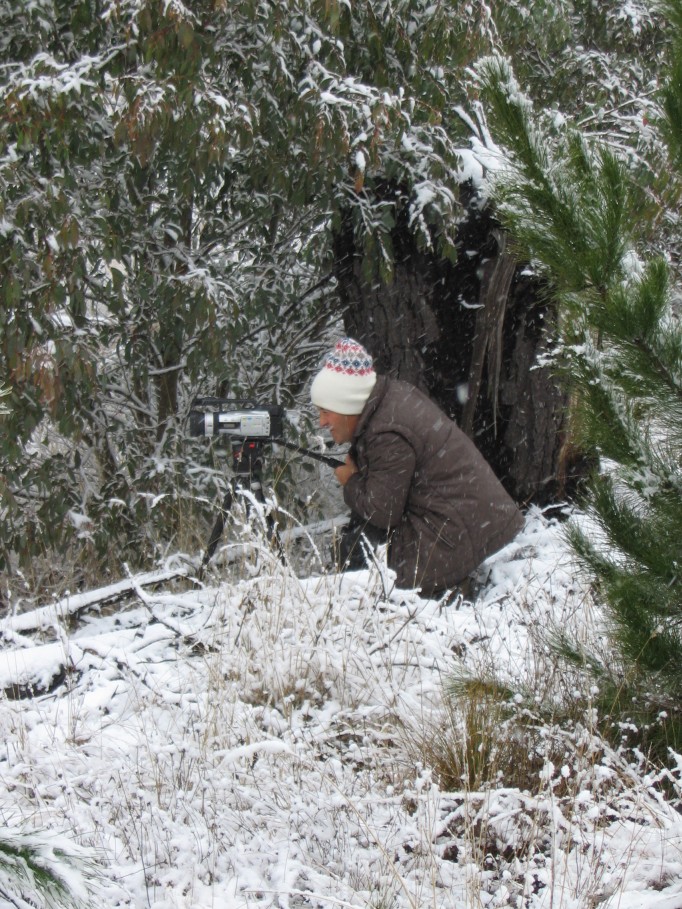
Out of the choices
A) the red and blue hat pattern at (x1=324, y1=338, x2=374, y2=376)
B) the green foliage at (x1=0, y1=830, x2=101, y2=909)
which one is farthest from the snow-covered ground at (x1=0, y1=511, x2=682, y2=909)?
the red and blue hat pattern at (x1=324, y1=338, x2=374, y2=376)

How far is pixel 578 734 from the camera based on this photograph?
217 centimetres

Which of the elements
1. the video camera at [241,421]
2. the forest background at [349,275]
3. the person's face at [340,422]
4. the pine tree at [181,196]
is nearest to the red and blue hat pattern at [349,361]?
the person's face at [340,422]

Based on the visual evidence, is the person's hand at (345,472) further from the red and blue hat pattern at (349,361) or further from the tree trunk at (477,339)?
the tree trunk at (477,339)

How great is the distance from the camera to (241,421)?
3.40m

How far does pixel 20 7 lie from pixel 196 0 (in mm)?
892

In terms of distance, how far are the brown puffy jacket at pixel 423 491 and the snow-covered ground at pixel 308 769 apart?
38cm

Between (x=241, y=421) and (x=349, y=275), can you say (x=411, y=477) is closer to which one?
(x=241, y=421)

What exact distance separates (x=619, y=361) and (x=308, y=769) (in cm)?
125

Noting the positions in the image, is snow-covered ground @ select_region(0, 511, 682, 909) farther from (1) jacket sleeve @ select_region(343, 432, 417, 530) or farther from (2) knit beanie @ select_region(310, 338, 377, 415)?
(2) knit beanie @ select_region(310, 338, 377, 415)

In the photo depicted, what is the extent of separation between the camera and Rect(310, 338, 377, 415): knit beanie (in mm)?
3549

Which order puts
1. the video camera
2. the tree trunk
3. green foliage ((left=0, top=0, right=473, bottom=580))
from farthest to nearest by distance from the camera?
the tree trunk
green foliage ((left=0, top=0, right=473, bottom=580))
the video camera

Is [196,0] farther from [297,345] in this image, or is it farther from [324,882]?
[324,882]

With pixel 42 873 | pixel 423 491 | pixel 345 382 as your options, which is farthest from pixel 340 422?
pixel 42 873

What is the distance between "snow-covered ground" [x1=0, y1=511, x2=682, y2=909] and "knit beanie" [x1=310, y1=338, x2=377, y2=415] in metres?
0.78
